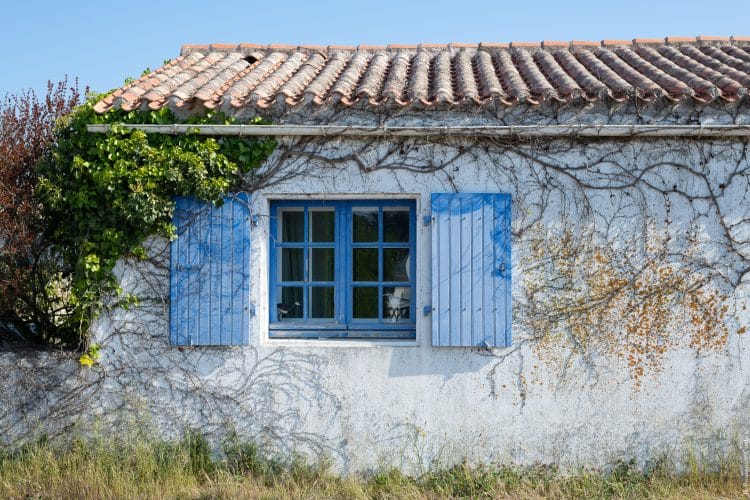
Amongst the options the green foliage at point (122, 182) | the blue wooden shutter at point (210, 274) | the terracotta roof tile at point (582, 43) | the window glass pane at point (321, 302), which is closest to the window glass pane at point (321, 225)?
the window glass pane at point (321, 302)

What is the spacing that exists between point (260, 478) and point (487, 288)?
2.46 metres

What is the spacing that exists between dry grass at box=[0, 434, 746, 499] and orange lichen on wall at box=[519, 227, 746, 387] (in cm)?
91

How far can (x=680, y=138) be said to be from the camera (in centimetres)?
564

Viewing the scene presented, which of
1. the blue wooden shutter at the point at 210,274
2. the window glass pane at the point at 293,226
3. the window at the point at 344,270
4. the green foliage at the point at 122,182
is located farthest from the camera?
the window glass pane at the point at 293,226

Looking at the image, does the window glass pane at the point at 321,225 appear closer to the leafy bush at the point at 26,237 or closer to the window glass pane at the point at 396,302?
the window glass pane at the point at 396,302

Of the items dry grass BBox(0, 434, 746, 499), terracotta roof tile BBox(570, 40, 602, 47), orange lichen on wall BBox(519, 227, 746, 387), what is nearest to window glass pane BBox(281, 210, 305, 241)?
dry grass BBox(0, 434, 746, 499)

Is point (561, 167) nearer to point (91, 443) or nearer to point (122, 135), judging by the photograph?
point (122, 135)

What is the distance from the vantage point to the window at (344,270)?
5871 millimetres

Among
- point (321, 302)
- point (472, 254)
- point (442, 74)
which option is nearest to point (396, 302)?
point (321, 302)

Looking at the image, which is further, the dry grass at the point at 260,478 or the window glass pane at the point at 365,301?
the window glass pane at the point at 365,301

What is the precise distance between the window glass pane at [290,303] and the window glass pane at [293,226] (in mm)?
455

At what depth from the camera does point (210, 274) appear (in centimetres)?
570

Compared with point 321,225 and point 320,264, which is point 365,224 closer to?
point 321,225

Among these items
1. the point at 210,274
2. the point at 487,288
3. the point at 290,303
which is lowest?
the point at 290,303
